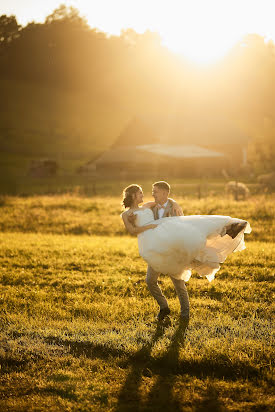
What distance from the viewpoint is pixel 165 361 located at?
5262mm

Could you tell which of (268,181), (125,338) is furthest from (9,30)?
(125,338)

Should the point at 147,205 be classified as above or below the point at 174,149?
below

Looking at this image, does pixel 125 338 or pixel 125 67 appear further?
pixel 125 67

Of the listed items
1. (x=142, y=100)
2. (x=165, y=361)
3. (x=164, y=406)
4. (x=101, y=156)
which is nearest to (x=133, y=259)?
(x=165, y=361)

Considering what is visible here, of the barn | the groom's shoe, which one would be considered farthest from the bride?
the barn

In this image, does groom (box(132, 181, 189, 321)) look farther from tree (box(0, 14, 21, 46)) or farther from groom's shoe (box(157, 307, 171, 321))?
tree (box(0, 14, 21, 46))

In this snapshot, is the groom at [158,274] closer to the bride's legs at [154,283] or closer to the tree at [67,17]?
the bride's legs at [154,283]

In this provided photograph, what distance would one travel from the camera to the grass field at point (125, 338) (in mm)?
4426

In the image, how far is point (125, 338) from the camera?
5867 mm

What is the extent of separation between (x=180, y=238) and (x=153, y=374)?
1.76 m

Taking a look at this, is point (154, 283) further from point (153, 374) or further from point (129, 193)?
point (153, 374)

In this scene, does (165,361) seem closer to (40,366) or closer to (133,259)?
(40,366)

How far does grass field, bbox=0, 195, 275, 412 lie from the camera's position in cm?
443

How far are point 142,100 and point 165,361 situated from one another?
100 metres
